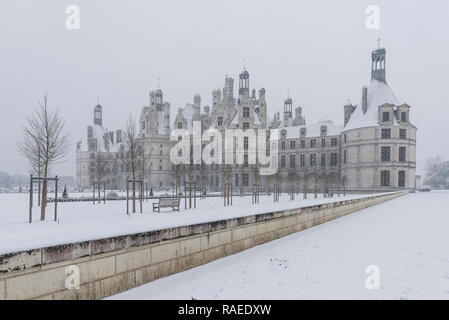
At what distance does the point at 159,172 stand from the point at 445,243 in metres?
76.7

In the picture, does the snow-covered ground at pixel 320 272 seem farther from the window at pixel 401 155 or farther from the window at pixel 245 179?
the window at pixel 245 179

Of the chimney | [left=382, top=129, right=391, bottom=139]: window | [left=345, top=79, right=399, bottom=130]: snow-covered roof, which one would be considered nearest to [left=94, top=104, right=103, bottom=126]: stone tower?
[left=345, top=79, right=399, bottom=130]: snow-covered roof

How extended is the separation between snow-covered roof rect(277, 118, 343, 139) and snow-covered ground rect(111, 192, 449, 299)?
6149 cm

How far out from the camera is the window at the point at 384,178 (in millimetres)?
58031

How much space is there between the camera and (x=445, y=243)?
10.3m

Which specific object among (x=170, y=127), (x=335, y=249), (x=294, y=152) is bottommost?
(x=335, y=249)

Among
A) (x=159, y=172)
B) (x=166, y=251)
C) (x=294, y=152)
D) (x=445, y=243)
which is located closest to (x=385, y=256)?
(x=445, y=243)

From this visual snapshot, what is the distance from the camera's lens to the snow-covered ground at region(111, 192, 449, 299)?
580 cm

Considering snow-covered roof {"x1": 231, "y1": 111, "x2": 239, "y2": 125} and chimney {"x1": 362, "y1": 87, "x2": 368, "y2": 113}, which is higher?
chimney {"x1": 362, "y1": 87, "x2": 368, "y2": 113}

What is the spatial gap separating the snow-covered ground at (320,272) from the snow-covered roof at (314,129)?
2421 inches

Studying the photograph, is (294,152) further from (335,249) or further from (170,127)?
(335,249)

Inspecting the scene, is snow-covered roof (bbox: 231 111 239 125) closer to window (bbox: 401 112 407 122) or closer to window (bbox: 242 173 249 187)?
window (bbox: 242 173 249 187)

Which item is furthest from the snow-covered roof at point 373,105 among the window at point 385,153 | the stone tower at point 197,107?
the stone tower at point 197,107

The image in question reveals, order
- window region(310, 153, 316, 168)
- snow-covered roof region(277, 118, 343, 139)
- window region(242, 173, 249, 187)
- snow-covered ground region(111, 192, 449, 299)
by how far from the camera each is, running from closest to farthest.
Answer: snow-covered ground region(111, 192, 449, 299), window region(242, 173, 249, 187), snow-covered roof region(277, 118, 343, 139), window region(310, 153, 316, 168)
